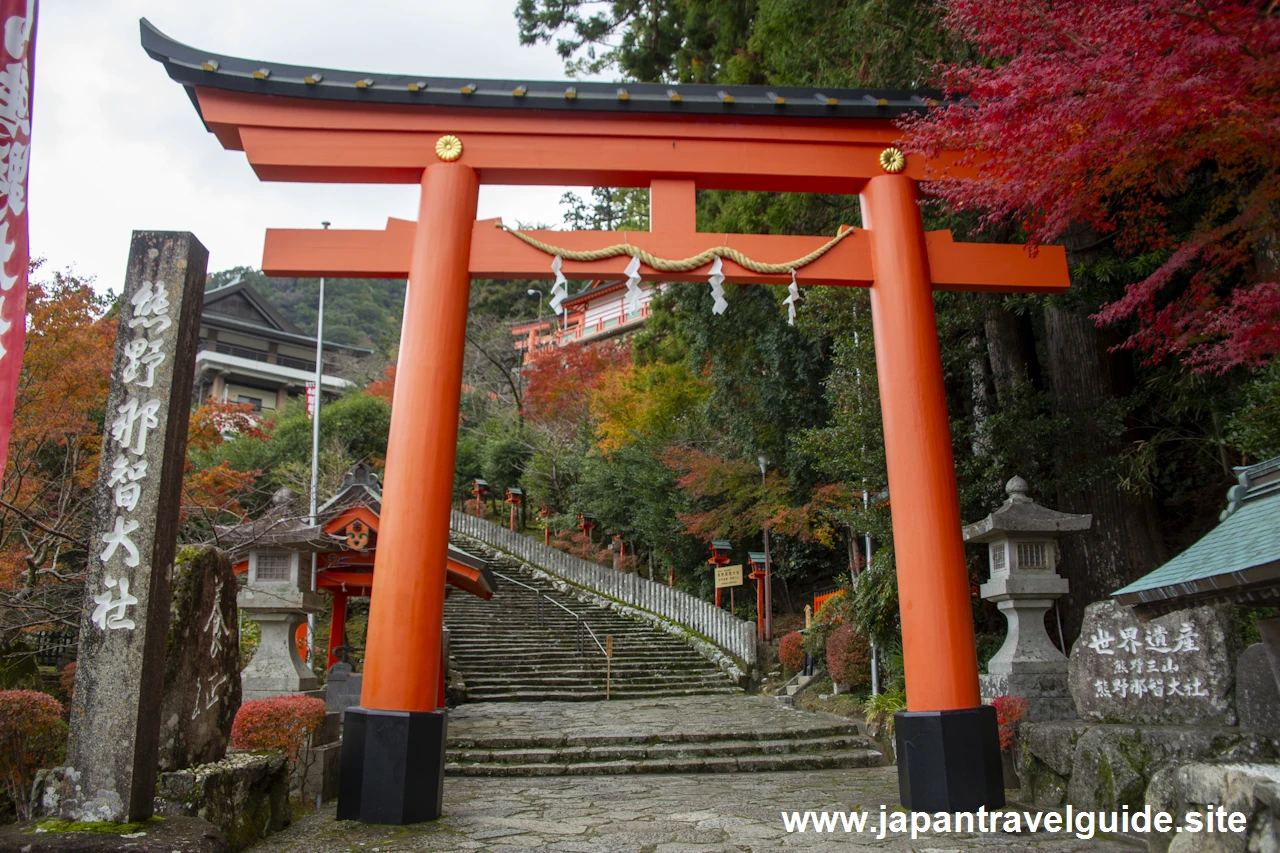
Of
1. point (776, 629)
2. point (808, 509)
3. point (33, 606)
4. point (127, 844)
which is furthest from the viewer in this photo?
point (776, 629)

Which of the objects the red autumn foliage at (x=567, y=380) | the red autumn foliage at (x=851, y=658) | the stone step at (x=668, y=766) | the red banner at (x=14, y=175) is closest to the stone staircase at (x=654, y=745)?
the stone step at (x=668, y=766)

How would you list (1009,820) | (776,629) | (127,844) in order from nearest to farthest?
(127,844)
(1009,820)
(776,629)

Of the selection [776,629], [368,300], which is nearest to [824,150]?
[776,629]

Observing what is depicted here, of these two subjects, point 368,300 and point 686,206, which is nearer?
point 686,206

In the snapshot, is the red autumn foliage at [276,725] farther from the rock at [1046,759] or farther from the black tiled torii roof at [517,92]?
the rock at [1046,759]

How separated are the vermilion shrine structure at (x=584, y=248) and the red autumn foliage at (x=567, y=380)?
20.7 meters

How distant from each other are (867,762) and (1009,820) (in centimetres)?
402

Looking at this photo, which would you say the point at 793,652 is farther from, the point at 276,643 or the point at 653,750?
the point at 276,643

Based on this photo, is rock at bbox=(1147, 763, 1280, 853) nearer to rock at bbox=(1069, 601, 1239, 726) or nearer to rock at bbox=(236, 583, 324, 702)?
rock at bbox=(1069, 601, 1239, 726)

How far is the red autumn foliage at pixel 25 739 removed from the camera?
528 cm

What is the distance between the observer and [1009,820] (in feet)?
16.0

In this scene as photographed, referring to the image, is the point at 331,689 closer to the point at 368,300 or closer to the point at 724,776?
the point at 724,776

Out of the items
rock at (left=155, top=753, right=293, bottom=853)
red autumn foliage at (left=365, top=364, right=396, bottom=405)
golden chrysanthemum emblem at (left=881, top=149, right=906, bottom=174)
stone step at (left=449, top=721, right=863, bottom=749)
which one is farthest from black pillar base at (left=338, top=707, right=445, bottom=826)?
red autumn foliage at (left=365, top=364, right=396, bottom=405)

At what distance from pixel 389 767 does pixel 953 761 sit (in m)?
3.47
